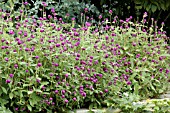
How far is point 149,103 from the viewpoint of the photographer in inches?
150

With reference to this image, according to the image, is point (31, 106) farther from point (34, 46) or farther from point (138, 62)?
point (138, 62)

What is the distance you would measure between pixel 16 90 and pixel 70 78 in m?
0.53

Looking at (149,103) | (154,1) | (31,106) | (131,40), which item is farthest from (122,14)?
(31,106)

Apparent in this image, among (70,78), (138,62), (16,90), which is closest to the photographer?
(16,90)

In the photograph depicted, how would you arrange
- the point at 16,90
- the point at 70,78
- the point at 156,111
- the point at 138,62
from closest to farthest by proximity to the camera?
the point at 16,90, the point at 70,78, the point at 156,111, the point at 138,62

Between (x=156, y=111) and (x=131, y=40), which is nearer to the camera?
(x=156, y=111)

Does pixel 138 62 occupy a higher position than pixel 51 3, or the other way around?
A: pixel 51 3

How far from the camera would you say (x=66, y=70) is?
3.62 meters

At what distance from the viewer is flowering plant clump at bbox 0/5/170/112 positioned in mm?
3350

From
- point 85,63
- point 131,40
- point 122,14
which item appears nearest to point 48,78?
point 85,63

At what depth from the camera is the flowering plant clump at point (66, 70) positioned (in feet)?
11.0

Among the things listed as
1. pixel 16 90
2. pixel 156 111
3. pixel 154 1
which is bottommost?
pixel 156 111

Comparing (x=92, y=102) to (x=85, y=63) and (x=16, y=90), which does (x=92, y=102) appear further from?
(x=16, y=90)

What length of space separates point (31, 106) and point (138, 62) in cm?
156
